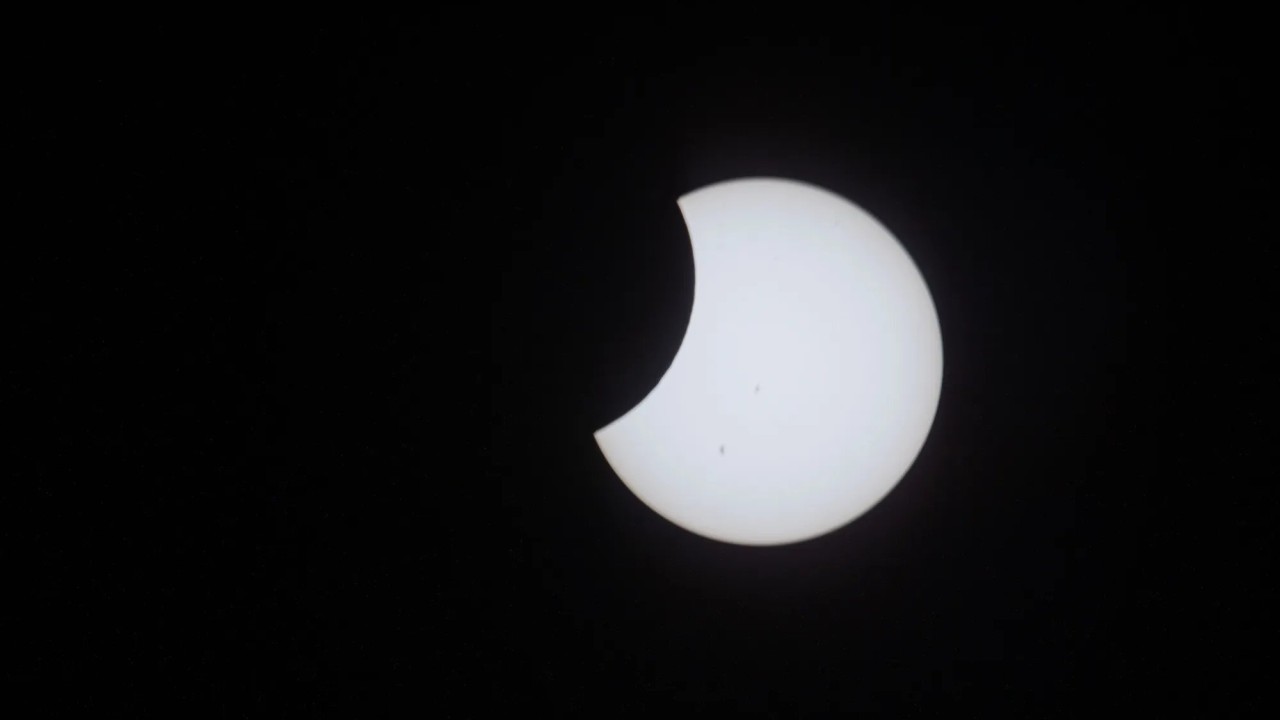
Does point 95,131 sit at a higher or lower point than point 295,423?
higher

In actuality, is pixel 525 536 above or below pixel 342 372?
below

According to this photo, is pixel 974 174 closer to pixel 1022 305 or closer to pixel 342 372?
pixel 1022 305

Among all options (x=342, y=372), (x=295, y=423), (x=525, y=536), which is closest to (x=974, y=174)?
(x=525, y=536)

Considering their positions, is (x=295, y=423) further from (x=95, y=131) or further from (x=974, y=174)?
(x=974, y=174)

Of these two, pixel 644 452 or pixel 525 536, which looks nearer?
pixel 644 452

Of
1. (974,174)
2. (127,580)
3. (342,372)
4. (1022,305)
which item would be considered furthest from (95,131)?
(1022,305)

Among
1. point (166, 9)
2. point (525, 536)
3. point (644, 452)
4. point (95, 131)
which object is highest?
point (166, 9)
